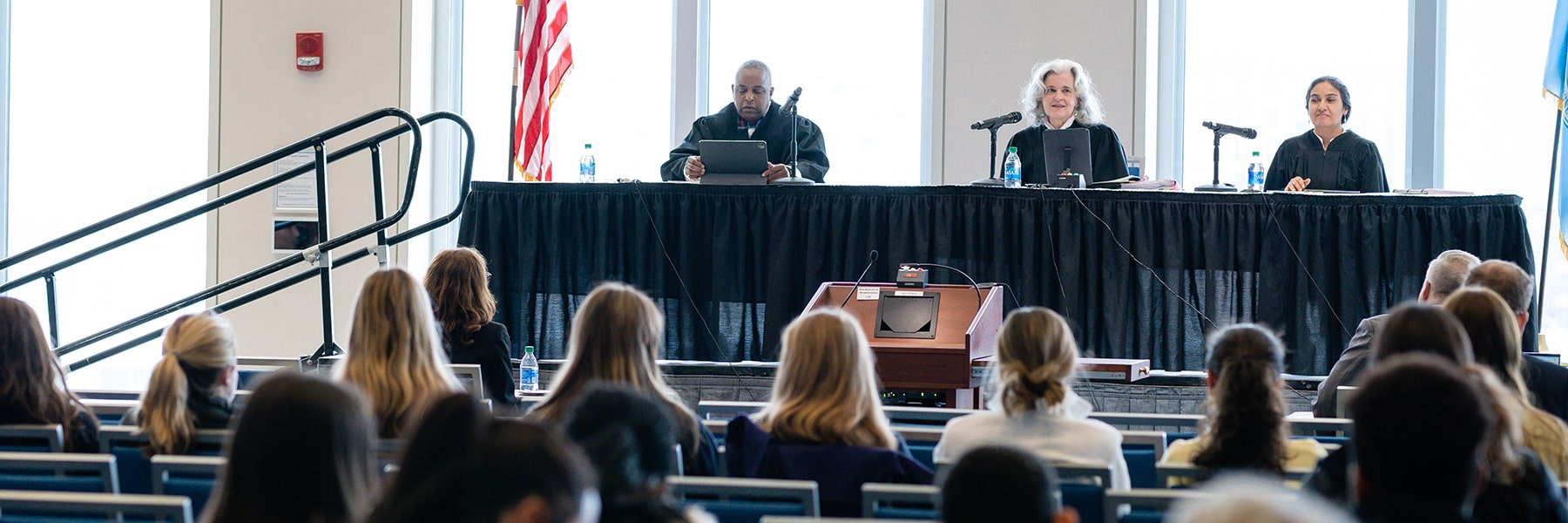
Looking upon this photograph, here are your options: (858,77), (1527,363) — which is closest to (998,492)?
(1527,363)

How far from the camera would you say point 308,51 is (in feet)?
24.8

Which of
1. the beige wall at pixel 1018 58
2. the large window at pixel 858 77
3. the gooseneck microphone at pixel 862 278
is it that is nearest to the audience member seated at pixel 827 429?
the gooseneck microphone at pixel 862 278

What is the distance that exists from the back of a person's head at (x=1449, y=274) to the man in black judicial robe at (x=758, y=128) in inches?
119

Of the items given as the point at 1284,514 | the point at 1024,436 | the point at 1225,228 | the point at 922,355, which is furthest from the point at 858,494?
the point at 1225,228

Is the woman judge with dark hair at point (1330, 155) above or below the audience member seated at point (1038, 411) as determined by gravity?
above

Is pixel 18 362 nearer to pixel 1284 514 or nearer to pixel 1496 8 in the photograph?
pixel 1284 514

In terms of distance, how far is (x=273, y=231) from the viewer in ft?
25.1

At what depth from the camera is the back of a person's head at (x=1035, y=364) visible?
2953 millimetres

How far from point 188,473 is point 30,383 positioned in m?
0.80

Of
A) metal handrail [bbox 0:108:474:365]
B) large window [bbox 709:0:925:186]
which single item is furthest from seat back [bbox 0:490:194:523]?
large window [bbox 709:0:925:186]

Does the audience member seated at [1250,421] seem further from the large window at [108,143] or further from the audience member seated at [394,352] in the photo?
the large window at [108,143]

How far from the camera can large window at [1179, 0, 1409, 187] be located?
7.46m

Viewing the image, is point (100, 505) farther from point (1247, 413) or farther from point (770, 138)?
point (770, 138)

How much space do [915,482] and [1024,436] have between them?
258 mm
